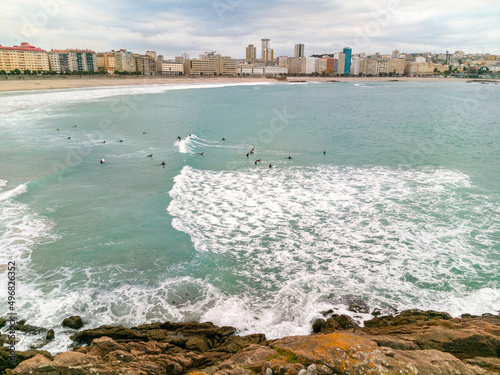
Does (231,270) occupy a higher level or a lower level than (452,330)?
lower

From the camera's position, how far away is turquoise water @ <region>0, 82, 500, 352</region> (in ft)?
29.4

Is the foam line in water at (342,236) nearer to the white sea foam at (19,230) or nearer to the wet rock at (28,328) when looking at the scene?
the wet rock at (28,328)

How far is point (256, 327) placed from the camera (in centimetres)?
799

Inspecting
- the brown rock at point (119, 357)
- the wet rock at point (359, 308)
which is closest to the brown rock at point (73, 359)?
the brown rock at point (119, 357)

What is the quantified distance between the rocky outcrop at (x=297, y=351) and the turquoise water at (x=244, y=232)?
824 millimetres

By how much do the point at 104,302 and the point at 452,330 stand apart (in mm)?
8536

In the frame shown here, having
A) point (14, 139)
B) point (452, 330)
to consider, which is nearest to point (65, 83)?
point (14, 139)

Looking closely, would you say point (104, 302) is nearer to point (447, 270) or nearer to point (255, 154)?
point (447, 270)

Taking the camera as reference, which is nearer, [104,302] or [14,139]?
[104,302]

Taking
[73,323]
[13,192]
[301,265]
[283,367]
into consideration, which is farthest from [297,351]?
[13,192]

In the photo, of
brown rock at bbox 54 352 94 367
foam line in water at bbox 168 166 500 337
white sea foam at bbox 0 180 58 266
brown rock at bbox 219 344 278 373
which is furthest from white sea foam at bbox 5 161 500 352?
brown rock at bbox 219 344 278 373

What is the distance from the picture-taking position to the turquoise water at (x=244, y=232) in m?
8.95

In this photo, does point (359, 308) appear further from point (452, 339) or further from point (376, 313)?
point (452, 339)

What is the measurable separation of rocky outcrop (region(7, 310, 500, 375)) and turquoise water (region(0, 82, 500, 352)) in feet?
2.70
